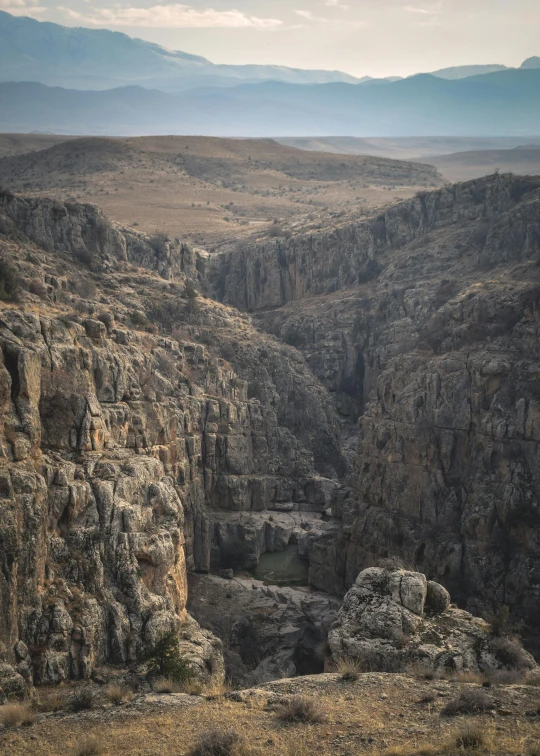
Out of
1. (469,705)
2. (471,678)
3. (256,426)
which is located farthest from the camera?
(256,426)

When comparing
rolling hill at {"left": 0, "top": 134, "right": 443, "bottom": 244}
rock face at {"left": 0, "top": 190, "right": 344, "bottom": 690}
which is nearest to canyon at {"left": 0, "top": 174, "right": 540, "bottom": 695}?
rock face at {"left": 0, "top": 190, "right": 344, "bottom": 690}

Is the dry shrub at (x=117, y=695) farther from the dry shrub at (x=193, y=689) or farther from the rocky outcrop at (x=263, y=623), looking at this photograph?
the rocky outcrop at (x=263, y=623)

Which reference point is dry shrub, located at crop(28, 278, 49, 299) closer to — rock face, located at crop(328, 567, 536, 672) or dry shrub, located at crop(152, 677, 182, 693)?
rock face, located at crop(328, 567, 536, 672)

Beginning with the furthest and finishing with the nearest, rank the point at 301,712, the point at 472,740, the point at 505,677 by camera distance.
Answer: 1. the point at 505,677
2. the point at 301,712
3. the point at 472,740

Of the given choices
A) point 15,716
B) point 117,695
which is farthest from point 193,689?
point 15,716

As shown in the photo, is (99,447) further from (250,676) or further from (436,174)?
(436,174)

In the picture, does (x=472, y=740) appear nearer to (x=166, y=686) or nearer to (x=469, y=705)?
(x=469, y=705)

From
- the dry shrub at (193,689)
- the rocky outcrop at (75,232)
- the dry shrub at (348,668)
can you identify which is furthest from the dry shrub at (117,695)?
the rocky outcrop at (75,232)
